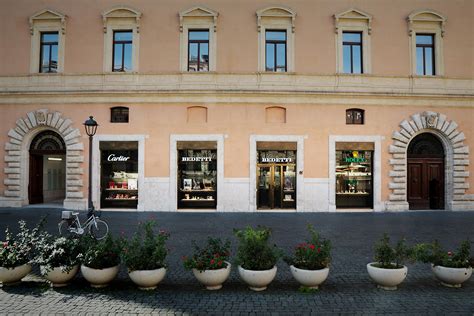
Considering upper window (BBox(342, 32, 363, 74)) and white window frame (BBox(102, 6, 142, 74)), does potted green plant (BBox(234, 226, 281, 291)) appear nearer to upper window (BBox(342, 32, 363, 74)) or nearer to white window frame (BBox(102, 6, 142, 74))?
white window frame (BBox(102, 6, 142, 74))

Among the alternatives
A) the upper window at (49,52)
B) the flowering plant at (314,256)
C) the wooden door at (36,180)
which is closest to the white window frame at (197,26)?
the upper window at (49,52)

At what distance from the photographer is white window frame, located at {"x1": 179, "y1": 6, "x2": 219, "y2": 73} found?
828 inches

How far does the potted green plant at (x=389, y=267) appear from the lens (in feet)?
24.4

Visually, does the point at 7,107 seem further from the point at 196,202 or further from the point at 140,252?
the point at 140,252

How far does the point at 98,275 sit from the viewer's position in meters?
7.55

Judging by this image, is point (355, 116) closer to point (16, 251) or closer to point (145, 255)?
point (145, 255)

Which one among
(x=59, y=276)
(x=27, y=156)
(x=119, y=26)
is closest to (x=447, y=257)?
(x=59, y=276)

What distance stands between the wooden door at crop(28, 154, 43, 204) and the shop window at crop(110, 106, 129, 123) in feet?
18.0

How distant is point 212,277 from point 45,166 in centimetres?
1987

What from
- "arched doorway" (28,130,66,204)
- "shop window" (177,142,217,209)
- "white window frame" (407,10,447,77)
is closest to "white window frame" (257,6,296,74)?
"shop window" (177,142,217,209)

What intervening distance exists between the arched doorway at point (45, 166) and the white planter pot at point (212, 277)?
17313 millimetres

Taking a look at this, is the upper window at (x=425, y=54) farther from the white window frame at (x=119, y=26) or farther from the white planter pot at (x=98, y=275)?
the white planter pot at (x=98, y=275)

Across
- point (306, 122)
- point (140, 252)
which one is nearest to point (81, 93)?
point (306, 122)

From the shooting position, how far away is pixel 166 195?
2095cm
